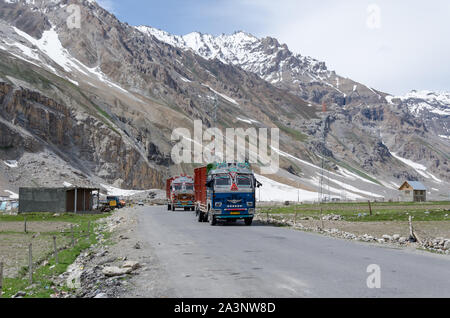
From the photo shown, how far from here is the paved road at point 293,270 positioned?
31.3 feet

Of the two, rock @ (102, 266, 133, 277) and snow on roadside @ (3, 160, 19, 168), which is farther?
snow on roadside @ (3, 160, 19, 168)

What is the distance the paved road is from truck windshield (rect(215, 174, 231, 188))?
970 cm

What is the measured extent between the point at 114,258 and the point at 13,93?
303 ft

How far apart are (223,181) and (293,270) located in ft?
56.8

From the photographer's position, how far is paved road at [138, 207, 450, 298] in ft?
31.3

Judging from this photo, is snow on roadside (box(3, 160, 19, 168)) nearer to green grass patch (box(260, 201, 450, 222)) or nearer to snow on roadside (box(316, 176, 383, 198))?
green grass patch (box(260, 201, 450, 222))

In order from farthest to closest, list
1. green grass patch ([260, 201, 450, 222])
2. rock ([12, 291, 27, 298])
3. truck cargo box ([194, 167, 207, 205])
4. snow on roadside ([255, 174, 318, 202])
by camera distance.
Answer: snow on roadside ([255, 174, 318, 202]) → green grass patch ([260, 201, 450, 222]) → truck cargo box ([194, 167, 207, 205]) → rock ([12, 291, 27, 298])

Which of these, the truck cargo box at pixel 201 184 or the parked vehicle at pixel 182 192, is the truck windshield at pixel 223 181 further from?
the parked vehicle at pixel 182 192

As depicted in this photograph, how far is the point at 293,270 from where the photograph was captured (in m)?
12.1

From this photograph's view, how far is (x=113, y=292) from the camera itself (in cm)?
1020

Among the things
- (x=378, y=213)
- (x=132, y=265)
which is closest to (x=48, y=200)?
(x=378, y=213)

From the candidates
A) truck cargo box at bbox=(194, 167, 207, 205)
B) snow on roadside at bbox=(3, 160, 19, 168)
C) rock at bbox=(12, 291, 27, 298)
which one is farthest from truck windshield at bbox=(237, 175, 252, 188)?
snow on roadside at bbox=(3, 160, 19, 168)

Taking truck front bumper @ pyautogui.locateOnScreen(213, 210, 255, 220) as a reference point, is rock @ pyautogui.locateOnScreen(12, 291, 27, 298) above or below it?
below

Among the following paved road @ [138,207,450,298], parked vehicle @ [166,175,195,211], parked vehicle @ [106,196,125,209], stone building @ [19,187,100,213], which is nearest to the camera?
paved road @ [138,207,450,298]
